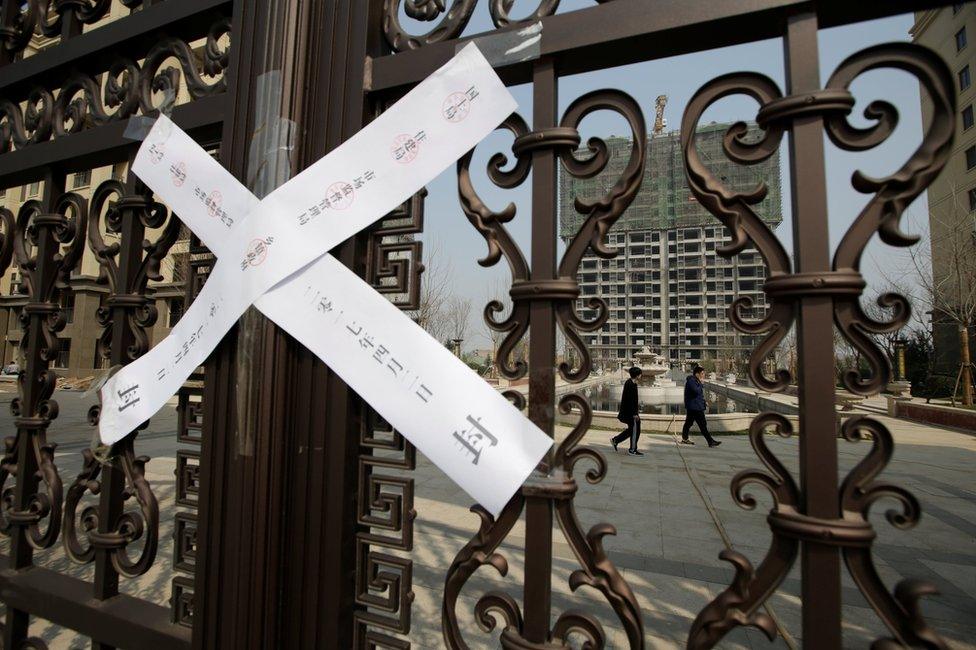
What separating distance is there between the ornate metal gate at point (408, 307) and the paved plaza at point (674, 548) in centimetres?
92

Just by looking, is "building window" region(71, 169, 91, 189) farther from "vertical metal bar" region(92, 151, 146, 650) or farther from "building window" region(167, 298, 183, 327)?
"vertical metal bar" region(92, 151, 146, 650)

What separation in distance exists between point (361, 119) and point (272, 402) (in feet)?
2.14

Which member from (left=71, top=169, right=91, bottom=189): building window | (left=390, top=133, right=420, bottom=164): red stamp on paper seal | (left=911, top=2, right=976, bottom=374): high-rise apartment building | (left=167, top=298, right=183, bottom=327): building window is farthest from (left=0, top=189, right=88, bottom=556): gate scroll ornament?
(left=71, top=169, right=91, bottom=189): building window

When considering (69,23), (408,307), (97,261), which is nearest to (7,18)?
(69,23)

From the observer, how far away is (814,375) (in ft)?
2.53

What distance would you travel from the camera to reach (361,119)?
1066 mm

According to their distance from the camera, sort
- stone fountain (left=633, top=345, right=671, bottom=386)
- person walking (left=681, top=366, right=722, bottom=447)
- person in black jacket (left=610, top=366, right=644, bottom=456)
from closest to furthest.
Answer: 1. person in black jacket (left=610, top=366, right=644, bottom=456)
2. person walking (left=681, top=366, right=722, bottom=447)
3. stone fountain (left=633, top=345, right=671, bottom=386)

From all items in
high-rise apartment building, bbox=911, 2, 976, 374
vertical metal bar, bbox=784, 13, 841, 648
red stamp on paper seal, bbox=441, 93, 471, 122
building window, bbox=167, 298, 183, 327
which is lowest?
vertical metal bar, bbox=784, 13, 841, 648

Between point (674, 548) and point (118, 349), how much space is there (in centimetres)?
378

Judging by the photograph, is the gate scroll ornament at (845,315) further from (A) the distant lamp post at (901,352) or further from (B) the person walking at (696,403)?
(A) the distant lamp post at (901,352)

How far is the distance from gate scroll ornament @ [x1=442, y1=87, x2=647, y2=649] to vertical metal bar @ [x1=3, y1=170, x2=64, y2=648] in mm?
1421

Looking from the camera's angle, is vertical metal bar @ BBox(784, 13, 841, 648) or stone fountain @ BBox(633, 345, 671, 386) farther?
stone fountain @ BBox(633, 345, 671, 386)

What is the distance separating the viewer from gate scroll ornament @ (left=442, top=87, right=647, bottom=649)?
0.88 m

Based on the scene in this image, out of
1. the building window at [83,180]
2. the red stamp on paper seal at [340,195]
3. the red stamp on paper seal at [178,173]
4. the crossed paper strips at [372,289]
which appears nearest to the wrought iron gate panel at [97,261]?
the red stamp on paper seal at [178,173]
